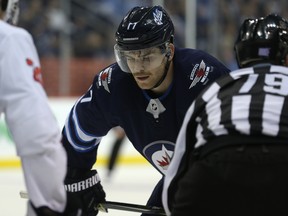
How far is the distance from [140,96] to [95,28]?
4730 millimetres

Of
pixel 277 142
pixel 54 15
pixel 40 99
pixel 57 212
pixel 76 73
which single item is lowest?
pixel 76 73

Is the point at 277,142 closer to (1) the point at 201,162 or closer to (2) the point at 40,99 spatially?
(1) the point at 201,162

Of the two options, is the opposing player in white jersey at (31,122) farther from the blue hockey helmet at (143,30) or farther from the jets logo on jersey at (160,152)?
the jets logo on jersey at (160,152)

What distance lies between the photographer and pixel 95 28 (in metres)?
7.60

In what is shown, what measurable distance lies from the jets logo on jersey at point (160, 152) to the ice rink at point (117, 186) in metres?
1.64

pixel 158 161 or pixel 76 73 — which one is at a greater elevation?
pixel 158 161

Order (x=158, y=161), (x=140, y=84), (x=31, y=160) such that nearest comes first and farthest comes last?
1. (x=31, y=160)
2. (x=140, y=84)
3. (x=158, y=161)

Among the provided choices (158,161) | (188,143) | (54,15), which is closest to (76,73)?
(54,15)

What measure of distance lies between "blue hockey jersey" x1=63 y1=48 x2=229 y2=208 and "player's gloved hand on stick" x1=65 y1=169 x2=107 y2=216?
42 millimetres

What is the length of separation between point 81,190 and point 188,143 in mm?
847

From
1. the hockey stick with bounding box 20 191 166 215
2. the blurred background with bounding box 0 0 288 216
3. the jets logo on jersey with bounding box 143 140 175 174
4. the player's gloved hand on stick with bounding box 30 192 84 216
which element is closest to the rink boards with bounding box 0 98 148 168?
the blurred background with bounding box 0 0 288 216

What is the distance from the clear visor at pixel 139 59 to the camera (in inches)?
111

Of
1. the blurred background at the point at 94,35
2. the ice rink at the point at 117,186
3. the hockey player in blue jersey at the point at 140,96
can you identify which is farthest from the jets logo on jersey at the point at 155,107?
the blurred background at the point at 94,35

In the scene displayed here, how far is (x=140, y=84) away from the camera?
283cm
